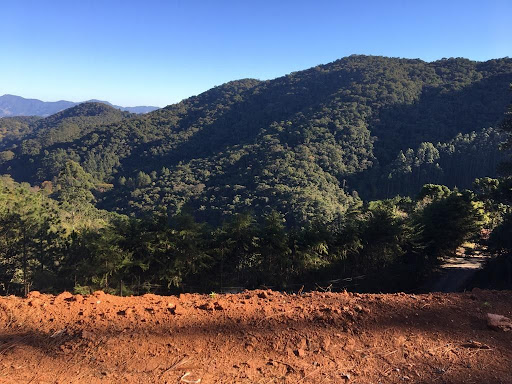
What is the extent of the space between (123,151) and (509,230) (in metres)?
89.5

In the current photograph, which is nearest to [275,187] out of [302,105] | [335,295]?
[335,295]

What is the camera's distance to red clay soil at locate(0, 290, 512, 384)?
2.53m

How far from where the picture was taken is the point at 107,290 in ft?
29.3

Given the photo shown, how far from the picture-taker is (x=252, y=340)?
2.92 meters

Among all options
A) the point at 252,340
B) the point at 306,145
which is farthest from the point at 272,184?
the point at 252,340

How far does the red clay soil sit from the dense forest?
6226 mm

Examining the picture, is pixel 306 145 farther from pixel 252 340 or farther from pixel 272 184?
pixel 252 340

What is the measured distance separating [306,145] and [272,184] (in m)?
16.9

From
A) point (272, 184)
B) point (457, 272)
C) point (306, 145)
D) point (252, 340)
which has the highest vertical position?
point (306, 145)

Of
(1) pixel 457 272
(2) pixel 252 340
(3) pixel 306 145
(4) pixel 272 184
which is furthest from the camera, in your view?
(3) pixel 306 145

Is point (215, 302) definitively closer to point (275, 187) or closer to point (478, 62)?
point (275, 187)

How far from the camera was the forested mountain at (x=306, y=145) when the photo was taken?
48.4m

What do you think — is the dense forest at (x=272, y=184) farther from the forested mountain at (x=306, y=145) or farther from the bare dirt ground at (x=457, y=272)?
the bare dirt ground at (x=457, y=272)

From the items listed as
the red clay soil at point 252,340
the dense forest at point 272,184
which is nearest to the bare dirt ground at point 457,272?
the dense forest at point 272,184
